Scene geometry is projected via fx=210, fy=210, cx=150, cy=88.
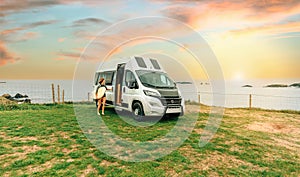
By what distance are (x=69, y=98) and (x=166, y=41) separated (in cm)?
1368

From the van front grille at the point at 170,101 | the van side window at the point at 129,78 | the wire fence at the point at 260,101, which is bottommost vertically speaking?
the wire fence at the point at 260,101

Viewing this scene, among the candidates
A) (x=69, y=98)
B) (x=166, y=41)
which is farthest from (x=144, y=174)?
(x=69, y=98)

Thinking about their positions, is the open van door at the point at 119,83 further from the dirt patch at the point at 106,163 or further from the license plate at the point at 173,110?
the dirt patch at the point at 106,163

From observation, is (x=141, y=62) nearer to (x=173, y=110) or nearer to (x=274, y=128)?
(x=173, y=110)

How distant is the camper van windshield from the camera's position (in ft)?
33.3

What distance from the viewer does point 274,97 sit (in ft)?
63.4

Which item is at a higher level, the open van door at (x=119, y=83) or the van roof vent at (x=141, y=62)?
the van roof vent at (x=141, y=62)

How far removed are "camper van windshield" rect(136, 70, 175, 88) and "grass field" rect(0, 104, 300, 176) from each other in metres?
2.13

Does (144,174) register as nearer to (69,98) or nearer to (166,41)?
(166,41)

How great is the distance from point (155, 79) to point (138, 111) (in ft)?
6.12

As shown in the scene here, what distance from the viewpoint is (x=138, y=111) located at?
32.9ft

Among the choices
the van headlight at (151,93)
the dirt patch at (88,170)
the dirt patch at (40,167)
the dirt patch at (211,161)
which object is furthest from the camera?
the van headlight at (151,93)

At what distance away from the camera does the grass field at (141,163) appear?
5000mm

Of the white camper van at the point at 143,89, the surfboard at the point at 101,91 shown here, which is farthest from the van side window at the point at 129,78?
the surfboard at the point at 101,91
